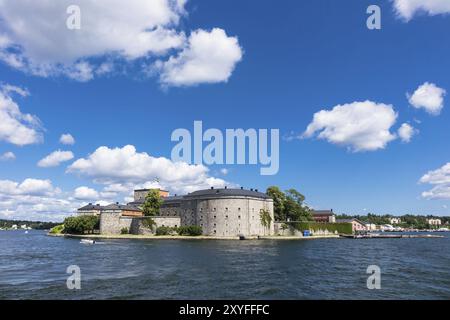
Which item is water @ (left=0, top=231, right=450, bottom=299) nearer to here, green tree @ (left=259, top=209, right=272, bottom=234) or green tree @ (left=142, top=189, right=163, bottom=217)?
green tree @ (left=259, top=209, right=272, bottom=234)

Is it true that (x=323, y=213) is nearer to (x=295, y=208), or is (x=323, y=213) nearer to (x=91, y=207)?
(x=295, y=208)

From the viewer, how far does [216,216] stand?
72.4 m

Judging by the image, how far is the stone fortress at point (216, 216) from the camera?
2825 inches

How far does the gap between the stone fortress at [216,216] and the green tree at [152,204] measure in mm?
3021

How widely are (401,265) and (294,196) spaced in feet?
179

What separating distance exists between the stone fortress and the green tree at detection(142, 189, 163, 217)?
3.02m

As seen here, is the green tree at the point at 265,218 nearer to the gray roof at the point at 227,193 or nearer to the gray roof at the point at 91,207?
the gray roof at the point at 227,193

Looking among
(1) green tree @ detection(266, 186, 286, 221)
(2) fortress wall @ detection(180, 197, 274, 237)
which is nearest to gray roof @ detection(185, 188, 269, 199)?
(2) fortress wall @ detection(180, 197, 274, 237)

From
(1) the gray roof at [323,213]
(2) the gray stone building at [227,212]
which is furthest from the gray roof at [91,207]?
(1) the gray roof at [323,213]

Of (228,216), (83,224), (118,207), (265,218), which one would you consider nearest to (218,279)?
(228,216)

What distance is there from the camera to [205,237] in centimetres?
6994

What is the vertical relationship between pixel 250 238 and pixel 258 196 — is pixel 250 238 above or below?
below
